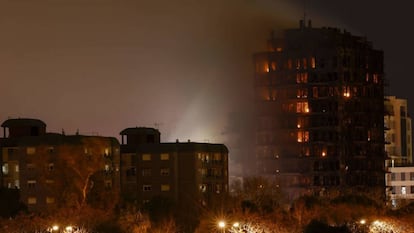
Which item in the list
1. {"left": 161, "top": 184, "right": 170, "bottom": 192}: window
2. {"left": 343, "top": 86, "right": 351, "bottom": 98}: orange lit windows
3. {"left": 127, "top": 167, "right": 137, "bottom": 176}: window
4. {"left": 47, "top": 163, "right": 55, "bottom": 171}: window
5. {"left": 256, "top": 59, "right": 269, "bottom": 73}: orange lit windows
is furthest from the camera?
{"left": 256, "top": 59, "right": 269, "bottom": 73}: orange lit windows

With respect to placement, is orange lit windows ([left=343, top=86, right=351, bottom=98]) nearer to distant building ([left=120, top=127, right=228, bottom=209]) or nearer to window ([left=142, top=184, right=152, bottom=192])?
distant building ([left=120, top=127, right=228, bottom=209])

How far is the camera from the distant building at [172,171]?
484ft

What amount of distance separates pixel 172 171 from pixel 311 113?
24070mm

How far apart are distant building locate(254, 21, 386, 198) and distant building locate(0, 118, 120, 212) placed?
27.6 m

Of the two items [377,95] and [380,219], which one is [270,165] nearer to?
[377,95]

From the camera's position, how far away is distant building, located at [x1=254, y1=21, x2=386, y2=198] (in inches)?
6467

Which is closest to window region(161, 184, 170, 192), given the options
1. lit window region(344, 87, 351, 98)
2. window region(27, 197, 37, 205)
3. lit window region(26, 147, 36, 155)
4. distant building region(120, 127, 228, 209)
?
distant building region(120, 127, 228, 209)

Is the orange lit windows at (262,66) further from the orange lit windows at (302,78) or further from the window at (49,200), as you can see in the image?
the window at (49,200)

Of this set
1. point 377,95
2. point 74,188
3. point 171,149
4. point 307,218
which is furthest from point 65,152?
point 377,95

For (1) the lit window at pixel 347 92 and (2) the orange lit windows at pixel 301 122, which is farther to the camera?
(1) the lit window at pixel 347 92

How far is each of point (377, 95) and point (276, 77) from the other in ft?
48.2

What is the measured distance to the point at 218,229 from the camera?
104 m

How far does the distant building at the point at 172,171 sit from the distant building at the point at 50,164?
5.00 meters

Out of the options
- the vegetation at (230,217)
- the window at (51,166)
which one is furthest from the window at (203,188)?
the window at (51,166)
